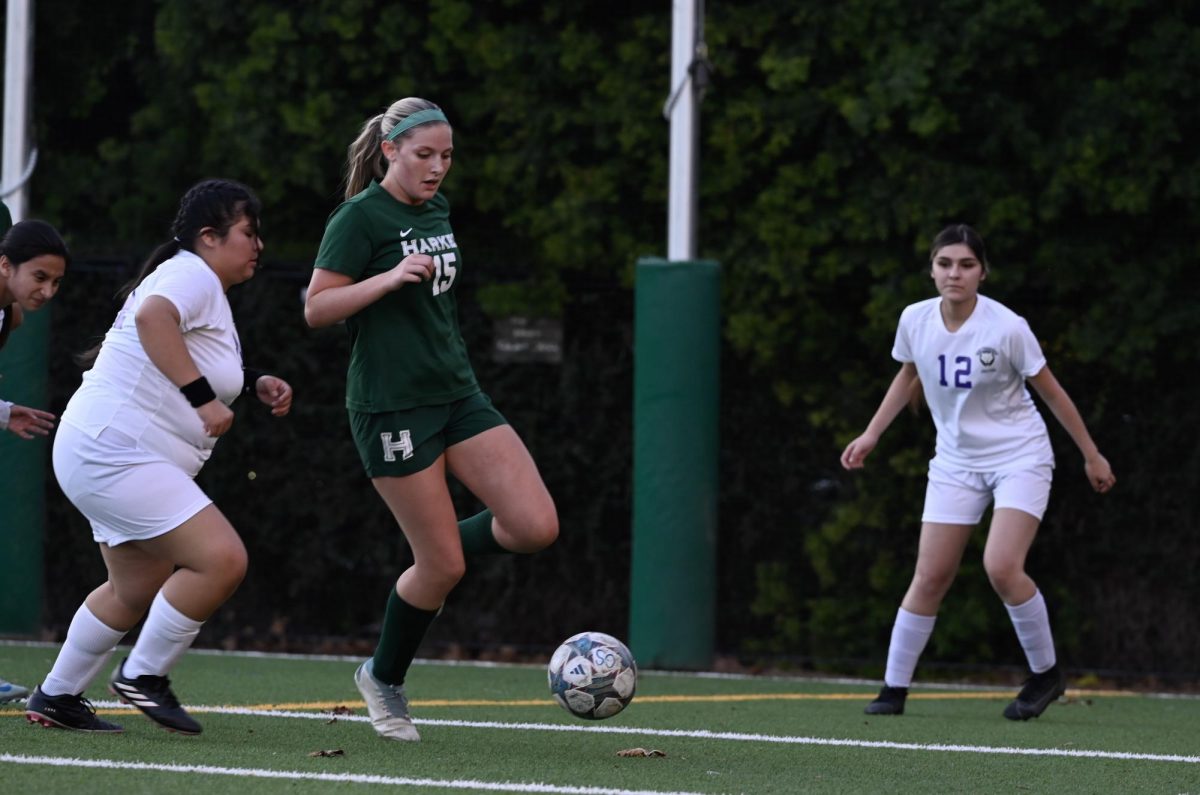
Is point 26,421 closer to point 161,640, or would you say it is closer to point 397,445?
point 161,640

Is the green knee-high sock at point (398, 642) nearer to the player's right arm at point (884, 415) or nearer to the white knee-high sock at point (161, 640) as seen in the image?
the white knee-high sock at point (161, 640)

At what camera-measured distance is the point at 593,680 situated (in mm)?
6250

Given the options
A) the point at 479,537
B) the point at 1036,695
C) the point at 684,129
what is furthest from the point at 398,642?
the point at 684,129

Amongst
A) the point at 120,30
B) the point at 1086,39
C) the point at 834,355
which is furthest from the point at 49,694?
the point at 120,30

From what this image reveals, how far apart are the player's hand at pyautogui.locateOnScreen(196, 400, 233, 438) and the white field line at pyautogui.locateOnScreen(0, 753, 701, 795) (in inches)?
39.4

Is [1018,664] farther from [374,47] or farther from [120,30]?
[120,30]

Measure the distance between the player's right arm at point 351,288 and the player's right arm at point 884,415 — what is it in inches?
111

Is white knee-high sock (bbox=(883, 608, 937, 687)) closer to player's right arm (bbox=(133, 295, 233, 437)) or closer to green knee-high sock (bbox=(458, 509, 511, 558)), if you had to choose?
green knee-high sock (bbox=(458, 509, 511, 558))

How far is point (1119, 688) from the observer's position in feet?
36.5

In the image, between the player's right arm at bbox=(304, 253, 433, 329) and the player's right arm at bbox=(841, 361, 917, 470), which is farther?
the player's right arm at bbox=(841, 361, 917, 470)

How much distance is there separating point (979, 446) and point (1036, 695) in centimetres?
107

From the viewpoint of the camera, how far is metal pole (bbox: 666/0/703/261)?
34.7 ft

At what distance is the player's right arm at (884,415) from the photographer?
812 cm

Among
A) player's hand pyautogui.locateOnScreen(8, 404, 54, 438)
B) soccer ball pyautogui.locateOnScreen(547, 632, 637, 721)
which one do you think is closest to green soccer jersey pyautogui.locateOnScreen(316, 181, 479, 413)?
soccer ball pyautogui.locateOnScreen(547, 632, 637, 721)
